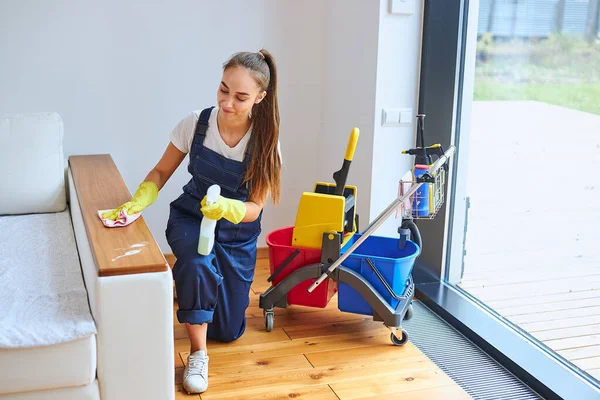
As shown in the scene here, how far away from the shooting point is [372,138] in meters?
2.96

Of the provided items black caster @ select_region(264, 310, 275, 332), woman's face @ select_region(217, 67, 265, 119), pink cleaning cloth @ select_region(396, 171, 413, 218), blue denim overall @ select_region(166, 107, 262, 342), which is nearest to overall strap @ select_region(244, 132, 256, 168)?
blue denim overall @ select_region(166, 107, 262, 342)

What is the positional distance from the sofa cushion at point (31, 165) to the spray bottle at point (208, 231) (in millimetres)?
807

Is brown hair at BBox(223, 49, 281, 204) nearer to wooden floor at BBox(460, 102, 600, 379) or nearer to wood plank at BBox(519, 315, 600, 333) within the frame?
wooden floor at BBox(460, 102, 600, 379)

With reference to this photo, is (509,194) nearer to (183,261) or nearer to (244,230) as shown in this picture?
(244,230)

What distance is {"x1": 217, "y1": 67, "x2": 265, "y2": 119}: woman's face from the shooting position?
7.38 feet

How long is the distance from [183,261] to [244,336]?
504 mm

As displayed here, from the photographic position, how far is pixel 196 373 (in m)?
2.26

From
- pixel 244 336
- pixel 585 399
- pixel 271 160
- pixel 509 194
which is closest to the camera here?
pixel 585 399

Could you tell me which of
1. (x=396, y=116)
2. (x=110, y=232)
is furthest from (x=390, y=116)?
(x=110, y=232)

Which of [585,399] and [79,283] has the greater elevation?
[79,283]

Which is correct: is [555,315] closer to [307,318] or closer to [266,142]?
[307,318]

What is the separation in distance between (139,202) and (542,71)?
1.47m

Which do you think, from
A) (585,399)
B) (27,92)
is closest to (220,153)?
(27,92)

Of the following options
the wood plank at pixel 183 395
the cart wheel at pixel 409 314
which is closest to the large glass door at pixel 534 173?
the cart wheel at pixel 409 314
